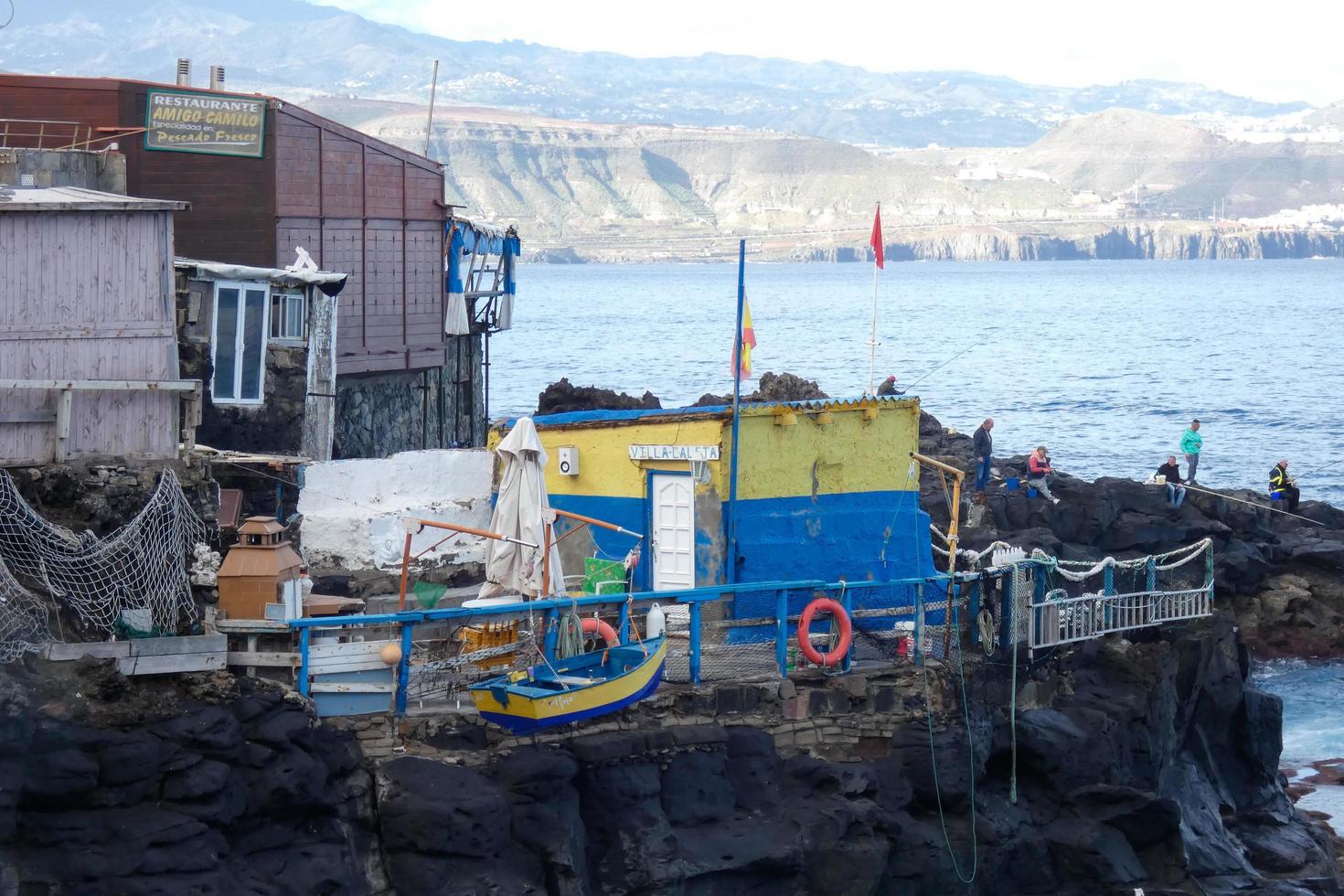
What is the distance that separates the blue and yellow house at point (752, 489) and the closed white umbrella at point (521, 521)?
6.34ft

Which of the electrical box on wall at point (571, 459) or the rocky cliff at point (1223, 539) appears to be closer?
the electrical box on wall at point (571, 459)

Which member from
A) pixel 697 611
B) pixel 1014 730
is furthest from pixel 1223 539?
pixel 697 611

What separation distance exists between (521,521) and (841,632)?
3467mm

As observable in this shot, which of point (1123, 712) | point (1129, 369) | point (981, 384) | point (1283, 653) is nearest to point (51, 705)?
point (1123, 712)

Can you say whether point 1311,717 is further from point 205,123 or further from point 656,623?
point 205,123

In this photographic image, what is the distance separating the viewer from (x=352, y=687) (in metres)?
14.6

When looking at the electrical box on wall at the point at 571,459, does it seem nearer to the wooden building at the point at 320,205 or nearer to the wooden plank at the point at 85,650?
the wooden plank at the point at 85,650

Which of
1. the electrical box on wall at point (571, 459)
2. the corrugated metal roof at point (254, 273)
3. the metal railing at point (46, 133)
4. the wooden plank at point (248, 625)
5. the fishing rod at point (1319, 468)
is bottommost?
the fishing rod at point (1319, 468)

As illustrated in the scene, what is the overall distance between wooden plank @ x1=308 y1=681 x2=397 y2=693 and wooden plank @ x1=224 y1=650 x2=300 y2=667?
28 centimetres

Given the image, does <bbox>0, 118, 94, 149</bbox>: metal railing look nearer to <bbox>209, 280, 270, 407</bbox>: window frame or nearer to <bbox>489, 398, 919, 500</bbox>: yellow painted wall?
<bbox>209, 280, 270, 407</bbox>: window frame

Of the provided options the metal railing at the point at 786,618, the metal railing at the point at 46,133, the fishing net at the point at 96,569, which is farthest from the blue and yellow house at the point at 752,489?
the metal railing at the point at 46,133

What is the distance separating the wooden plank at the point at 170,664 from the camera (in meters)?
13.6

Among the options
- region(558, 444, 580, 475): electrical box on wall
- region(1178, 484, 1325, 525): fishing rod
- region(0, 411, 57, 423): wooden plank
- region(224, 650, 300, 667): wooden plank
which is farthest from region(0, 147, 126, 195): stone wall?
region(1178, 484, 1325, 525): fishing rod

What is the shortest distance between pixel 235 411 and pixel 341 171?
8259 mm
